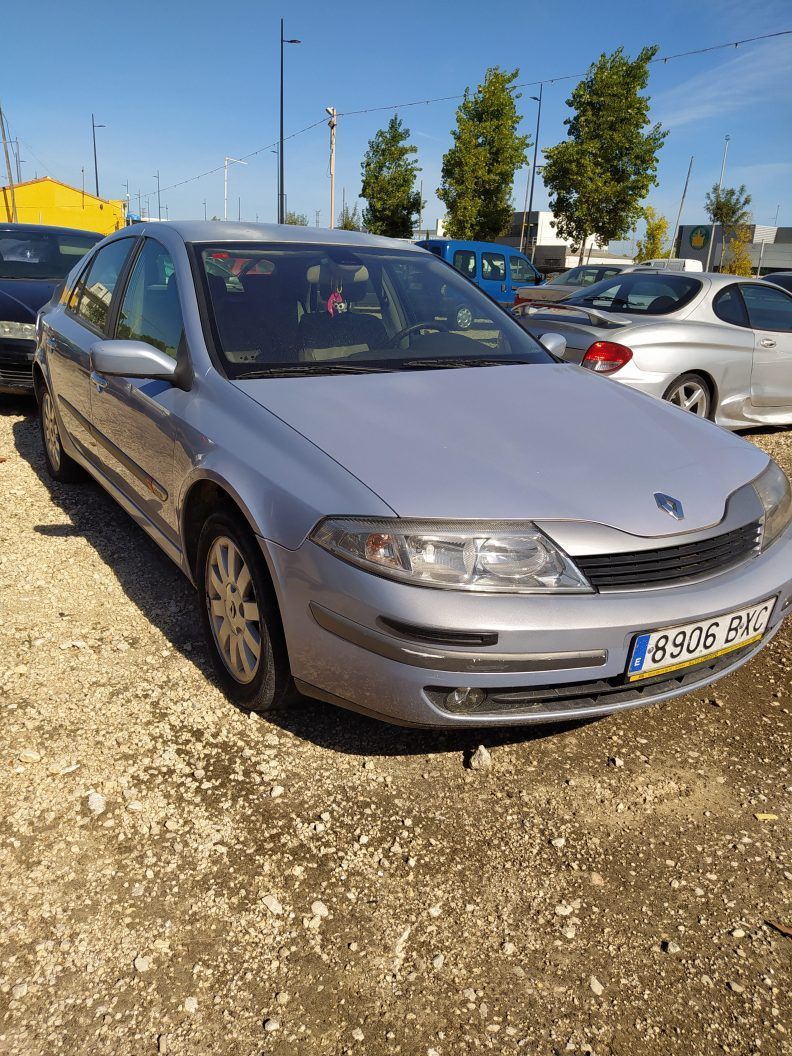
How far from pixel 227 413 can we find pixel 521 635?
3.90ft

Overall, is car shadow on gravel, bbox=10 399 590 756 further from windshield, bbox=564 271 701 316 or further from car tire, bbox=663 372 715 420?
windshield, bbox=564 271 701 316

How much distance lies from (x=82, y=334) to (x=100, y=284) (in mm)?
269

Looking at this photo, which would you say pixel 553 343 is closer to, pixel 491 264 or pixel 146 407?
pixel 146 407

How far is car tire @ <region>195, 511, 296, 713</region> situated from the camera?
2.43 meters

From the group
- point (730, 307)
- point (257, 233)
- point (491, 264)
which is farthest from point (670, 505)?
point (491, 264)

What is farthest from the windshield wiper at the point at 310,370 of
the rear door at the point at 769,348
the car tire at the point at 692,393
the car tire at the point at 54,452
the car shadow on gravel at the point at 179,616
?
the rear door at the point at 769,348

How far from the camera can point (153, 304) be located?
334cm

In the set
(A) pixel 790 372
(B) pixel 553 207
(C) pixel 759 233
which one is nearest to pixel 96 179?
(B) pixel 553 207

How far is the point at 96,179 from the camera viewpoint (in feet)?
188

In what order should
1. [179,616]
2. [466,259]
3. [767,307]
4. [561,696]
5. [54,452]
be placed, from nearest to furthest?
1. [561,696]
2. [179,616]
3. [54,452]
4. [767,307]
5. [466,259]

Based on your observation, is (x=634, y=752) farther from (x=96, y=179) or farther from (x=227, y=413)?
(x=96, y=179)

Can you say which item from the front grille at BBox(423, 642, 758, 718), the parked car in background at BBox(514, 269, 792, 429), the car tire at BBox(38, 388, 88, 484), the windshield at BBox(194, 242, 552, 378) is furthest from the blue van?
the front grille at BBox(423, 642, 758, 718)

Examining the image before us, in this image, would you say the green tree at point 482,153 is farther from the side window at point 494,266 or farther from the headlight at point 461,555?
the headlight at point 461,555

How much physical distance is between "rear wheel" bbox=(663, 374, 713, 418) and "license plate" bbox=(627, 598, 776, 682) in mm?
4137
